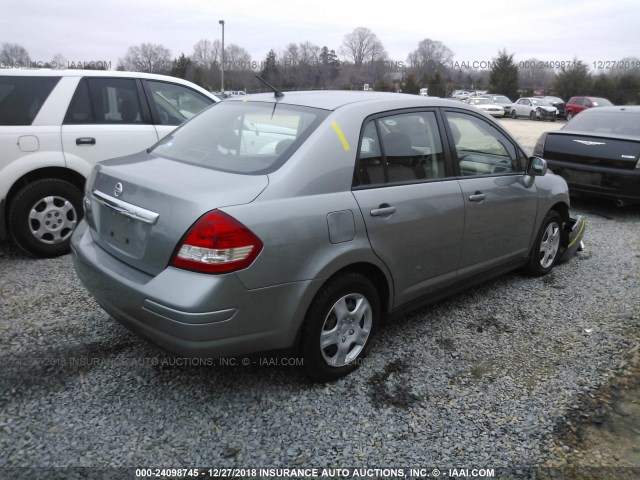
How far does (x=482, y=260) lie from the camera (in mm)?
4004

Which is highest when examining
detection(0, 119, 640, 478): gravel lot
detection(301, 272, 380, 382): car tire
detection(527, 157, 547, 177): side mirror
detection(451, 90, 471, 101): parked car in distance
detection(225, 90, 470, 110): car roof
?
detection(451, 90, 471, 101): parked car in distance

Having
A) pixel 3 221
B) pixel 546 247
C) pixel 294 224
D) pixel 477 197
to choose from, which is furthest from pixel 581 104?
pixel 294 224

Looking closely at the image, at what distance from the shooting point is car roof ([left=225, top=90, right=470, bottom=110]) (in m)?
3.27

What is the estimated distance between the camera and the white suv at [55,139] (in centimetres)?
471

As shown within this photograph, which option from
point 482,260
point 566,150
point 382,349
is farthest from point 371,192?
point 566,150

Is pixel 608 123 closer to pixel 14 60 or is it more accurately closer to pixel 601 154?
pixel 601 154

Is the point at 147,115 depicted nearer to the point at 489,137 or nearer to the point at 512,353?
the point at 489,137

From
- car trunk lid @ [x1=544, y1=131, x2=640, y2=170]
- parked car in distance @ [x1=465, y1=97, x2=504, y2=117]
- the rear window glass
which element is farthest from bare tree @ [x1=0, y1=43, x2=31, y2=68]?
parked car in distance @ [x1=465, y1=97, x2=504, y2=117]

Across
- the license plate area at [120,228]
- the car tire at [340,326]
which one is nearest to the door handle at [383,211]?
the car tire at [340,326]

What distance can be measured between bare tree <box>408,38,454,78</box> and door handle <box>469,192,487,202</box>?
73.0m

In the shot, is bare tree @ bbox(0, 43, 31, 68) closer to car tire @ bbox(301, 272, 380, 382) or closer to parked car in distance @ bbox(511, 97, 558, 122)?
car tire @ bbox(301, 272, 380, 382)

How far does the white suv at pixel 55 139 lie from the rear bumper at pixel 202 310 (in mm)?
2452

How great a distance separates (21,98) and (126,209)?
113 inches

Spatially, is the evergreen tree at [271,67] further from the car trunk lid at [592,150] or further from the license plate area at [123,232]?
the license plate area at [123,232]
